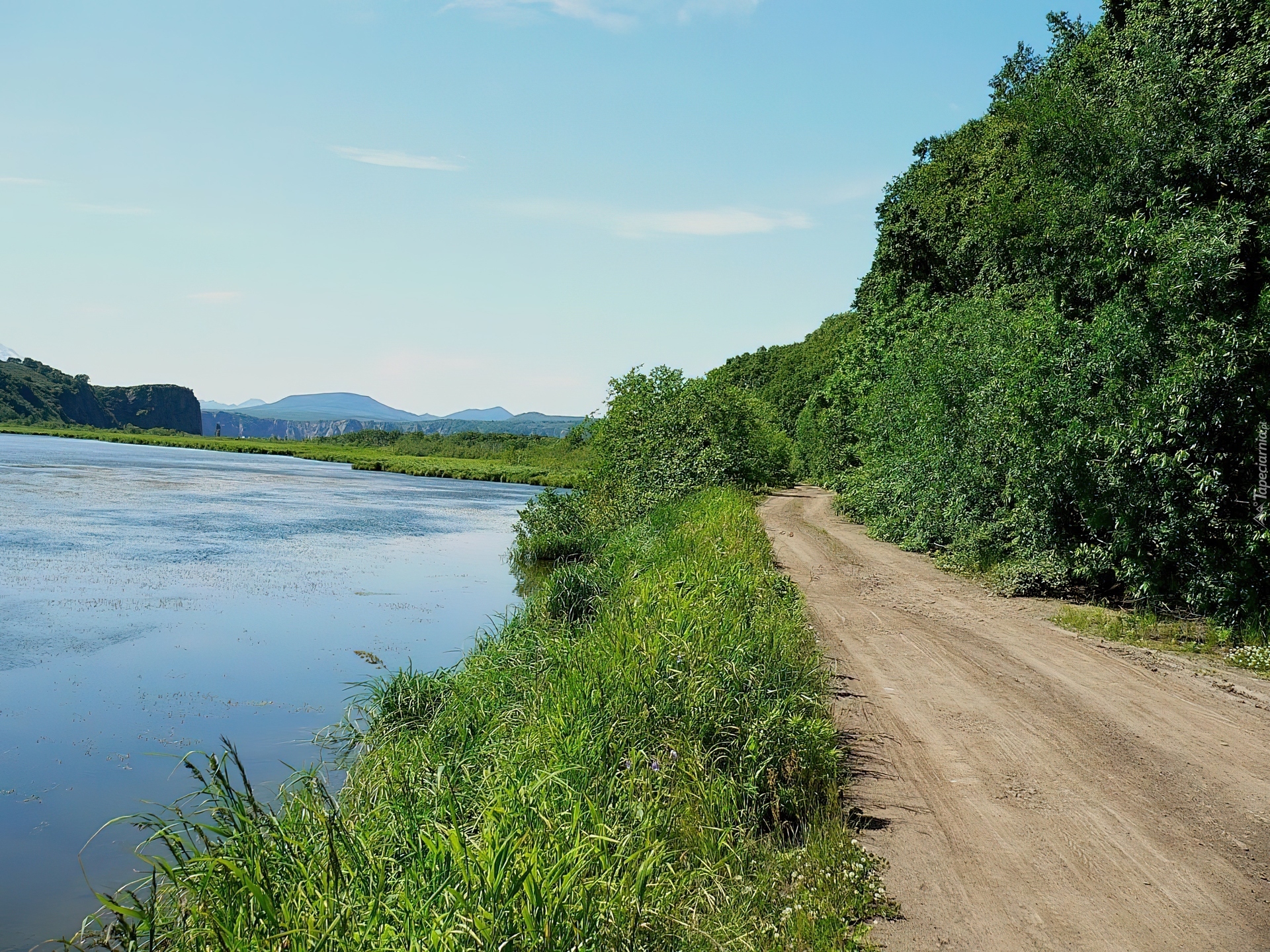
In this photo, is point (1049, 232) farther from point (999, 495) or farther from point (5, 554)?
point (5, 554)

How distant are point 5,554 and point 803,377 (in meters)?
67.5

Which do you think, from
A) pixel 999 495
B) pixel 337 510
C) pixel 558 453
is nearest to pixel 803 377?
pixel 558 453

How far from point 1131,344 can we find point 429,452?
10142cm

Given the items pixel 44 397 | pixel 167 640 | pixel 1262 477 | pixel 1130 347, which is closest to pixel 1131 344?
pixel 1130 347

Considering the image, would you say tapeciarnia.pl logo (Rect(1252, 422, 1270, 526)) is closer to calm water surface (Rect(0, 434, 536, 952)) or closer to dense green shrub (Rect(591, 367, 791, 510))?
calm water surface (Rect(0, 434, 536, 952))

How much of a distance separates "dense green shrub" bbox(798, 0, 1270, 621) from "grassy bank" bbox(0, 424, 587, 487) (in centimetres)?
3919

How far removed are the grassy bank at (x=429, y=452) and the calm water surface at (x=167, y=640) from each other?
28.9 meters

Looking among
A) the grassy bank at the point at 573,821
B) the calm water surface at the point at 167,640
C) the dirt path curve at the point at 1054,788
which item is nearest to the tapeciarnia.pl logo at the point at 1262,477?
the dirt path curve at the point at 1054,788

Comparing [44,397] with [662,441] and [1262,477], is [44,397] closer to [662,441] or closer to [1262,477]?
[662,441]

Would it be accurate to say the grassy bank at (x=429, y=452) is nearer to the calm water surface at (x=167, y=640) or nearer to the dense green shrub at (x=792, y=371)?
the dense green shrub at (x=792, y=371)

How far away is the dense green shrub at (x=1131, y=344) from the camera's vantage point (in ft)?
35.1

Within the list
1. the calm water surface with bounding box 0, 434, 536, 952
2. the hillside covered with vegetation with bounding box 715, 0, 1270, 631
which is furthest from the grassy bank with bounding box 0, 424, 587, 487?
the hillside covered with vegetation with bounding box 715, 0, 1270, 631

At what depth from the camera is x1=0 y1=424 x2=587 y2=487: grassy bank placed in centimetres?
7725

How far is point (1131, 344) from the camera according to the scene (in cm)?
1169
